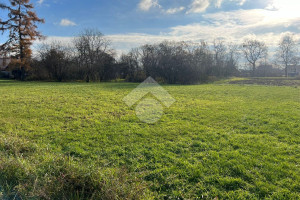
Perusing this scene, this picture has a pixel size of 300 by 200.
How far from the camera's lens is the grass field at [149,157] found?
2373 millimetres

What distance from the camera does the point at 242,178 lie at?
284cm

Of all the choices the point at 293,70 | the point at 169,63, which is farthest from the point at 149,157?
the point at 293,70

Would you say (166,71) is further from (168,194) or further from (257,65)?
(257,65)

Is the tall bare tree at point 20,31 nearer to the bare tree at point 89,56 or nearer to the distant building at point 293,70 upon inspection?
the bare tree at point 89,56

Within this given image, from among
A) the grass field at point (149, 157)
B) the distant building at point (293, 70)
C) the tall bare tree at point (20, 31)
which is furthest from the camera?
the distant building at point (293, 70)

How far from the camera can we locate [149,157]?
3600 mm

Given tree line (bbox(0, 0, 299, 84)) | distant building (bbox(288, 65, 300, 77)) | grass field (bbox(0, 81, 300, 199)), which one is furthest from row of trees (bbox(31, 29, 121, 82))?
distant building (bbox(288, 65, 300, 77))

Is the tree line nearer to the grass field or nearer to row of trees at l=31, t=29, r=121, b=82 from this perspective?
row of trees at l=31, t=29, r=121, b=82

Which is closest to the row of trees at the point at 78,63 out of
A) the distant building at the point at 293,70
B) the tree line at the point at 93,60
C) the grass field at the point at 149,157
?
the tree line at the point at 93,60

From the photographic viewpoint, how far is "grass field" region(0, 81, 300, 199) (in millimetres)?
2373

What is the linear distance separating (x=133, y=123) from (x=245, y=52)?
5332 cm

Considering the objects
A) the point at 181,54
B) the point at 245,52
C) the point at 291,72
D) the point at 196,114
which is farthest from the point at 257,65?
the point at 196,114

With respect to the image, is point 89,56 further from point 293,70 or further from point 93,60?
point 293,70

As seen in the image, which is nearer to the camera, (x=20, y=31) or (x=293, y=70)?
(x=20, y=31)
